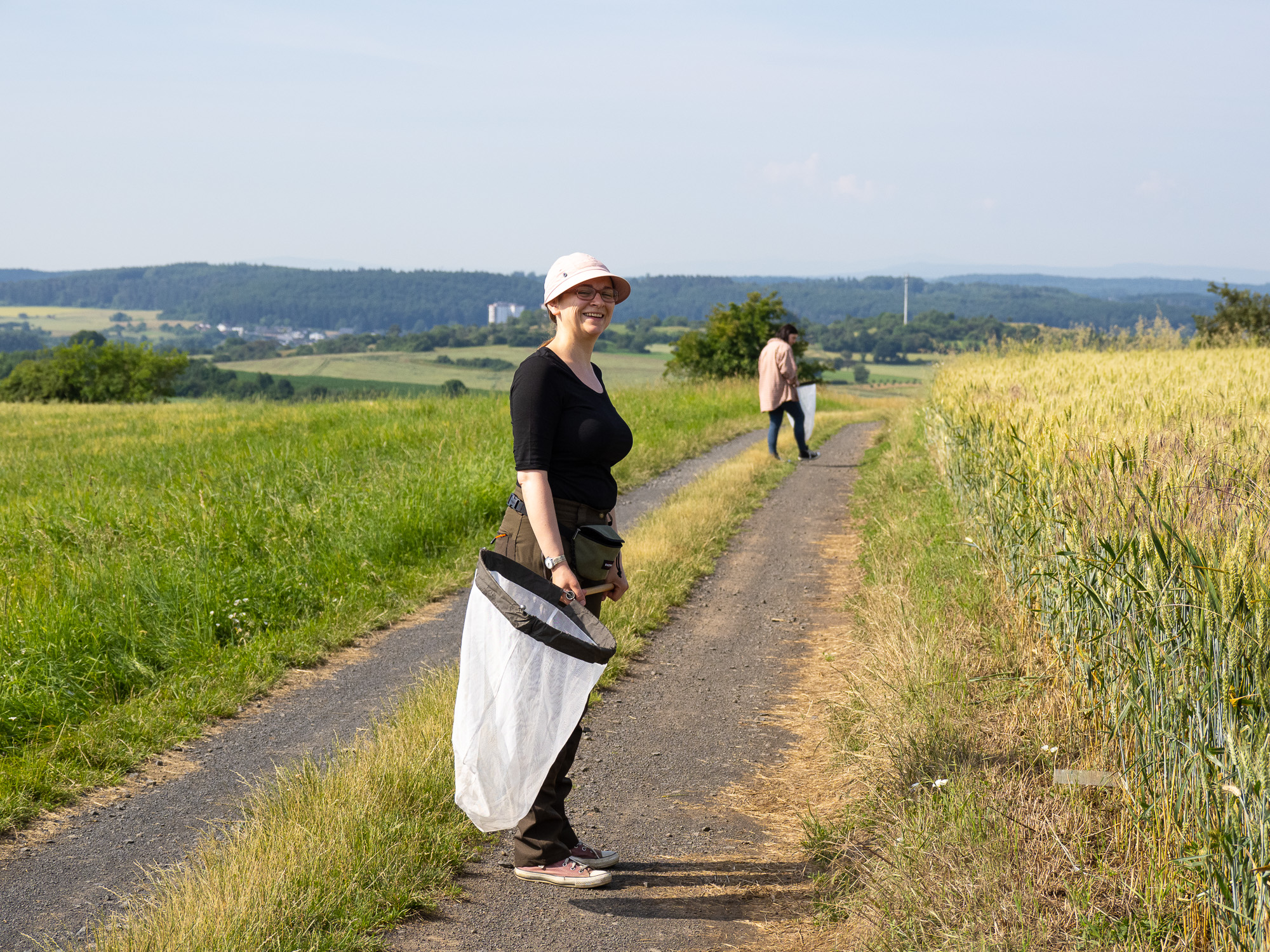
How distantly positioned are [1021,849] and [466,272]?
202633 mm

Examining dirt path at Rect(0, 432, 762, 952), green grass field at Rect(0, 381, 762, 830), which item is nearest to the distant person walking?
green grass field at Rect(0, 381, 762, 830)

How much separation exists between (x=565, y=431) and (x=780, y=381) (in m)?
11.6

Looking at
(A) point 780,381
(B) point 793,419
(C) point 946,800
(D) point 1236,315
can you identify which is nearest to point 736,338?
(D) point 1236,315

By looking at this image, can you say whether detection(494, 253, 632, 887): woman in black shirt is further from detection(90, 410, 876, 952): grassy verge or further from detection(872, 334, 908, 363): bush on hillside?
detection(872, 334, 908, 363): bush on hillside

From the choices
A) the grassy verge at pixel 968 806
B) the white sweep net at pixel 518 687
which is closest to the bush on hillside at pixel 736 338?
the grassy verge at pixel 968 806

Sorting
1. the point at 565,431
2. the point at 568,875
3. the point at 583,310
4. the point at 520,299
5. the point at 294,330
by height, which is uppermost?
the point at 520,299

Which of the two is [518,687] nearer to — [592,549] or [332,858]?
[592,549]

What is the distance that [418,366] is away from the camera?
3103 inches

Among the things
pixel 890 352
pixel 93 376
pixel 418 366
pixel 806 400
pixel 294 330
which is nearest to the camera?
pixel 806 400

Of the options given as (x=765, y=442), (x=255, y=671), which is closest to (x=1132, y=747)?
(x=255, y=671)

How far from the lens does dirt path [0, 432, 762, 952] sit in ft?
11.2

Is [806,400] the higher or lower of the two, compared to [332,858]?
higher

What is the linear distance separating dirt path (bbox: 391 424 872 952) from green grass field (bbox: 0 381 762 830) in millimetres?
2155

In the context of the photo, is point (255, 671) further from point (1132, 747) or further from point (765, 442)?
point (765, 442)
